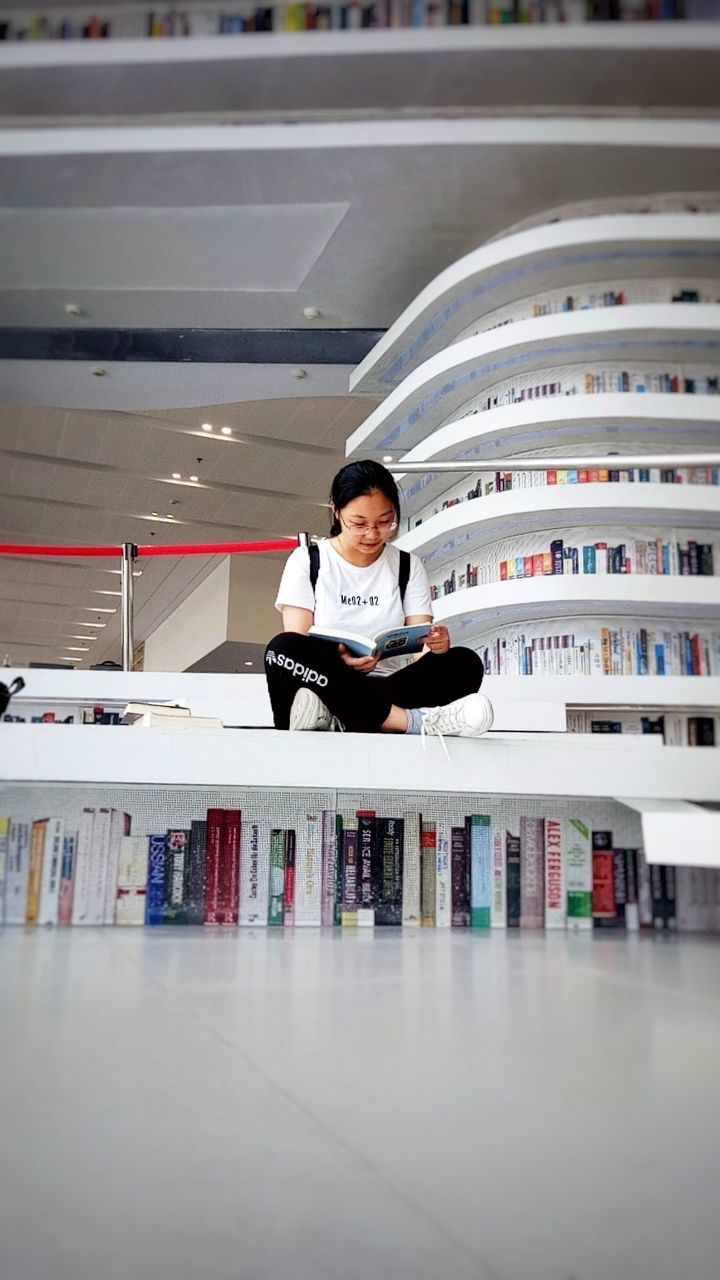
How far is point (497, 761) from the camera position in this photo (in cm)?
213

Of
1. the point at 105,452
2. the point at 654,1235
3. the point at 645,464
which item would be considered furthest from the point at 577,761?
the point at 105,452

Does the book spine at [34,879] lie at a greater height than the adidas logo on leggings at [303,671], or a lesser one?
lesser

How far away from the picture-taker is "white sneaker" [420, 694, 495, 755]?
207cm

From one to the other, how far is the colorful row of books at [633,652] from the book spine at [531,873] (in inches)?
43.2

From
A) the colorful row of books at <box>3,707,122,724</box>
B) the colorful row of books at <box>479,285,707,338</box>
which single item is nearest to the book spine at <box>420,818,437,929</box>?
the colorful row of books at <box>3,707,122,724</box>

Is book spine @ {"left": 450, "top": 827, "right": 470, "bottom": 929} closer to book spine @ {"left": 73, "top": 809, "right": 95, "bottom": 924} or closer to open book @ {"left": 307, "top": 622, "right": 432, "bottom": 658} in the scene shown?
open book @ {"left": 307, "top": 622, "right": 432, "bottom": 658}

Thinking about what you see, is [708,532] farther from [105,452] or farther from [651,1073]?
[105,452]

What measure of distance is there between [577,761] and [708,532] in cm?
135

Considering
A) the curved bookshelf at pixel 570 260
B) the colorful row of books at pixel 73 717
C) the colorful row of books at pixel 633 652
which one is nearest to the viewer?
the colorful row of books at pixel 73 717

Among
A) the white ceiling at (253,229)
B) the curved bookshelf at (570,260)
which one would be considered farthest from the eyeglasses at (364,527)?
the white ceiling at (253,229)

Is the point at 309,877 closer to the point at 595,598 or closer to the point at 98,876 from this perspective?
the point at 98,876

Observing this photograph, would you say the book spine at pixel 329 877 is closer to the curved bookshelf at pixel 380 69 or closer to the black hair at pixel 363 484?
the black hair at pixel 363 484

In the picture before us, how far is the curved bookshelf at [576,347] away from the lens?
3213 mm

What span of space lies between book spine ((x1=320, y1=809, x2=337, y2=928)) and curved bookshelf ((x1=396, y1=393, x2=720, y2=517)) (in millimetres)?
1293
